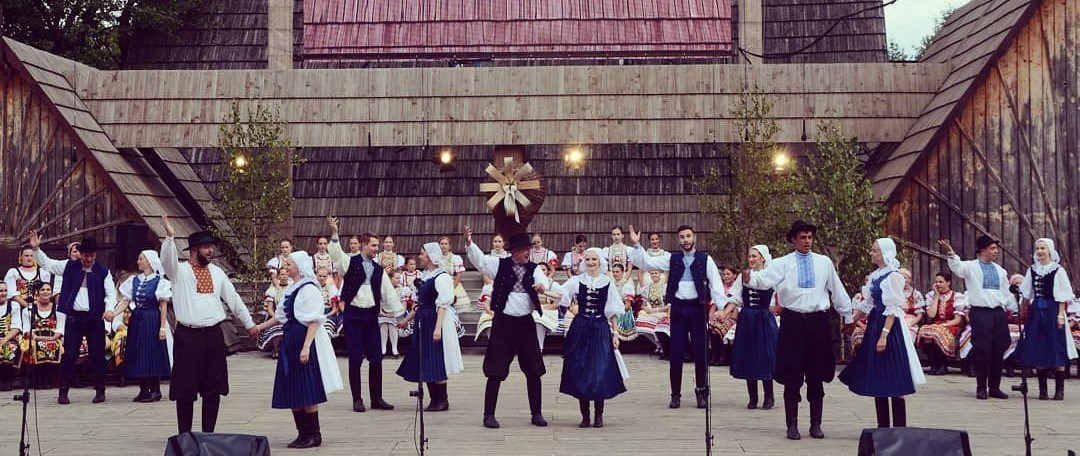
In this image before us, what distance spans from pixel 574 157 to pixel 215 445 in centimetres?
1598

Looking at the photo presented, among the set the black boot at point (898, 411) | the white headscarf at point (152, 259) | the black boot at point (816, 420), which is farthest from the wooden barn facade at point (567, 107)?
the black boot at point (898, 411)

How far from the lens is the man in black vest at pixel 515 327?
11.1 m

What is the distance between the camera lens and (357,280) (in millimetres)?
12359

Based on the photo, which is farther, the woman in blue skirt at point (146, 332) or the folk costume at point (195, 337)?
the woman in blue skirt at point (146, 332)

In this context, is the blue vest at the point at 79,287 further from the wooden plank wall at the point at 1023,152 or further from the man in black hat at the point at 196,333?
the wooden plank wall at the point at 1023,152

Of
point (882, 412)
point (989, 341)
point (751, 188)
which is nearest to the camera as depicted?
point (882, 412)

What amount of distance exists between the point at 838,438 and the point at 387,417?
4.00 m

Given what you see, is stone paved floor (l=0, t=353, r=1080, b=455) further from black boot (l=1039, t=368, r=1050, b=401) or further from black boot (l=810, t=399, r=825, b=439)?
black boot (l=1039, t=368, r=1050, b=401)

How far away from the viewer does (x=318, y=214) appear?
2498 centimetres

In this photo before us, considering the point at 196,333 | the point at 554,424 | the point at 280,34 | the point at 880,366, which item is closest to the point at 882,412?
the point at 880,366

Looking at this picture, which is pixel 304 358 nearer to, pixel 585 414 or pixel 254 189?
pixel 585 414

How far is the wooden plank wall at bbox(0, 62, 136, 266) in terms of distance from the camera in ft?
68.0

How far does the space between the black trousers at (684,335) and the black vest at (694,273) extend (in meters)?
0.10

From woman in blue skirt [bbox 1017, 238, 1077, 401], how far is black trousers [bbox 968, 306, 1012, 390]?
0.82ft
